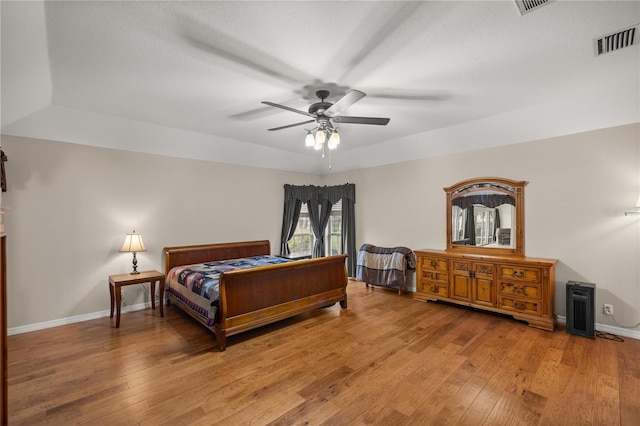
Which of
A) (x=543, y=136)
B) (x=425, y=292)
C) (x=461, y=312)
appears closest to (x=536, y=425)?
(x=461, y=312)

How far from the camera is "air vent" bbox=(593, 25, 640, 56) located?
2.14 m

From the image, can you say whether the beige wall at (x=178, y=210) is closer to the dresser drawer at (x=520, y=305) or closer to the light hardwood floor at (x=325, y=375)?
the dresser drawer at (x=520, y=305)

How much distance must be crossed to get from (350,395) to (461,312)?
2608mm

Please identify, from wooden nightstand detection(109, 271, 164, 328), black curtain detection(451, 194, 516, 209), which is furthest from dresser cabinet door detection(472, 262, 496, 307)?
wooden nightstand detection(109, 271, 164, 328)

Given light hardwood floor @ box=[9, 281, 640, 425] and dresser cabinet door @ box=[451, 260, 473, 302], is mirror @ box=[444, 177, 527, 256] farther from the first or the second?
light hardwood floor @ box=[9, 281, 640, 425]

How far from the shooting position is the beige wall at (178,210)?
3.39m

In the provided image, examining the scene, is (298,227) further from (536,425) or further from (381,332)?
(536,425)

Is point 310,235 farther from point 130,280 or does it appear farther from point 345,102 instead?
point 345,102

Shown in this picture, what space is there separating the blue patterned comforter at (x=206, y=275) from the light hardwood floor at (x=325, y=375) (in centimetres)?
54

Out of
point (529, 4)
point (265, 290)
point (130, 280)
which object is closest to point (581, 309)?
point (529, 4)

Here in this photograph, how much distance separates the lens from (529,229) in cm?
402

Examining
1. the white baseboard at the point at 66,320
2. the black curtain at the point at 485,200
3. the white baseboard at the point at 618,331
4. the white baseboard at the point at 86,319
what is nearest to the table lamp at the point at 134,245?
the white baseboard at the point at 66,320

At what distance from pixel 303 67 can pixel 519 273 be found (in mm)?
3680

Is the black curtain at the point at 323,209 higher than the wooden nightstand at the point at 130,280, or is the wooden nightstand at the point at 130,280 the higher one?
the black curtain at the point at 323,209
